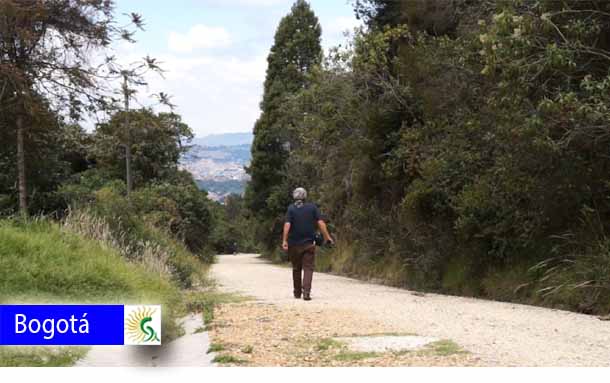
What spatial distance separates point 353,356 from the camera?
24.1ft

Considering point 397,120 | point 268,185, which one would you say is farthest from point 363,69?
point 268,185

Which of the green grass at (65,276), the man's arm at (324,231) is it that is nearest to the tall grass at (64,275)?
the green grass at (65,276)

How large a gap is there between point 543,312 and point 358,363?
20.0 feet

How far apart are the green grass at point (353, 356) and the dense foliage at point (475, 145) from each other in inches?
247

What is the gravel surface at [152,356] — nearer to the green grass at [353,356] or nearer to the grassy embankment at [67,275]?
the grassy embankment at [67,275]

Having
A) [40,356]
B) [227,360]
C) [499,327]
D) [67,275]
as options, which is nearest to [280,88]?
[67,275]

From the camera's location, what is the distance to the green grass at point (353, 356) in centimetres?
721

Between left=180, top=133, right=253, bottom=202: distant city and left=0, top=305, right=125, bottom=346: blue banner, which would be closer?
left=0, top=305, right=125, bottom=346: blue banner

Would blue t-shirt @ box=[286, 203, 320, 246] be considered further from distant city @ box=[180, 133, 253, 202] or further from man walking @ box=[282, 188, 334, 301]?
distant city @ box=[180, 133, 253, 202]

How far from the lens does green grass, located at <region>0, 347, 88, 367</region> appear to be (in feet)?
23.4

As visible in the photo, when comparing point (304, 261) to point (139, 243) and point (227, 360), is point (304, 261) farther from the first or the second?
point (227, 360)

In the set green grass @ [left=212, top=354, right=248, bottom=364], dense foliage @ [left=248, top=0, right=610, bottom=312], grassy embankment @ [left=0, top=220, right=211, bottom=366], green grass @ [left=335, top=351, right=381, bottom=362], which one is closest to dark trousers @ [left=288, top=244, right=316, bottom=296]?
grassy embankment @ [left=0, top=220, right=211, bottom=366]

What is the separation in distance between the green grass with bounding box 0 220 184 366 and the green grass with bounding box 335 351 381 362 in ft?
7.58

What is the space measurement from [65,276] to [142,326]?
2.96 metres
